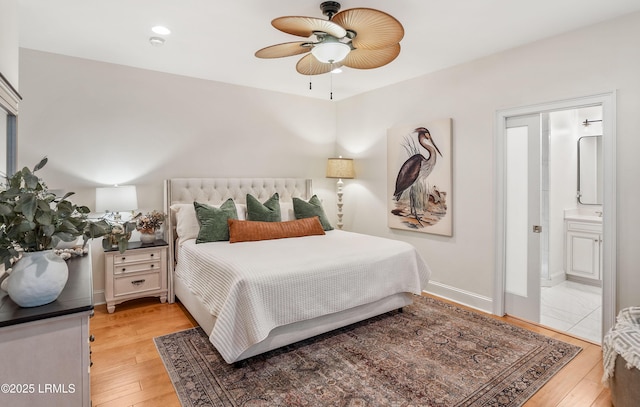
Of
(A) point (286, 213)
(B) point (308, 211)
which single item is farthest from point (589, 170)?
(A) point (286, 213)

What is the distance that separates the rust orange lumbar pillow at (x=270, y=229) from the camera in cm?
343

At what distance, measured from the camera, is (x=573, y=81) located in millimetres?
2805

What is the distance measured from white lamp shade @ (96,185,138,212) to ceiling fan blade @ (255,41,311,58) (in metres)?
1.98

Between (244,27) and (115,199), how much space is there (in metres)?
2.02

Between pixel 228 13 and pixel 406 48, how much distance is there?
1.64 meters

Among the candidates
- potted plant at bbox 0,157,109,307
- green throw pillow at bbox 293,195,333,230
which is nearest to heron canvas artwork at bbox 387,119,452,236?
green throw pillow at bbox 293,195,333,230

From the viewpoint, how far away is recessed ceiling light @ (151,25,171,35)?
2752 mm

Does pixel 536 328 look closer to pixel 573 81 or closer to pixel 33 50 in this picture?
pixel 573 81

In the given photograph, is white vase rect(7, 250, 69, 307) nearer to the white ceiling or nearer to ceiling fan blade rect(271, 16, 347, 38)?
ceiling fan blade rect(271, 16, 347, 38)

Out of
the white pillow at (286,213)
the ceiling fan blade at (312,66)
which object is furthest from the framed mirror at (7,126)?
the white pillow at (286,213)

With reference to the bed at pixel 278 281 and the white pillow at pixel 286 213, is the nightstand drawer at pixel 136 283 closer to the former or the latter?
the bed at pixel 278 281

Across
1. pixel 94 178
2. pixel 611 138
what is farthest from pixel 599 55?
pixel 94 178

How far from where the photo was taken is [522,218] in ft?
10.8

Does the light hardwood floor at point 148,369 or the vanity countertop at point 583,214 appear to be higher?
the vanity countertop at point 583,214
